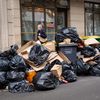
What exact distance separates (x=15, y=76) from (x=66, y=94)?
6.17 feet

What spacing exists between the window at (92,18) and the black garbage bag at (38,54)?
943 cm

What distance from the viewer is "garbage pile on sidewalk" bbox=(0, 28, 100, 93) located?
34.8 ft

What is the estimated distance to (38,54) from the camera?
12.0 meters

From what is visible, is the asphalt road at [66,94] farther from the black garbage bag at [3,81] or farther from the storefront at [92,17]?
the storefront at [92,17]

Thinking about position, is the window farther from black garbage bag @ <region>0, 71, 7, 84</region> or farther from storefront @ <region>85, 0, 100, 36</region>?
black garbage bag @ <region>0, 71, 7, 84</region>

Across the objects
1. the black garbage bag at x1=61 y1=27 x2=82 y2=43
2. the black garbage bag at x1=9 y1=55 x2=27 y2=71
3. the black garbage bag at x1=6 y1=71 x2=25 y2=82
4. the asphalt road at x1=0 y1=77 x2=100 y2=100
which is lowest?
the asphalt road at x1=0 y1=77 x2=100 y2=100

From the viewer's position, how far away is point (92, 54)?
1392cm

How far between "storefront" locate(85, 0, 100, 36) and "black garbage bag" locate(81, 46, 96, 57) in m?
7.26

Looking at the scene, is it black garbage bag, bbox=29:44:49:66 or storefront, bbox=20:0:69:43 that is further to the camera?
storefront, bbox=20:0:69:43

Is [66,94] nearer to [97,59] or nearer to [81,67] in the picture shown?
[81,67]

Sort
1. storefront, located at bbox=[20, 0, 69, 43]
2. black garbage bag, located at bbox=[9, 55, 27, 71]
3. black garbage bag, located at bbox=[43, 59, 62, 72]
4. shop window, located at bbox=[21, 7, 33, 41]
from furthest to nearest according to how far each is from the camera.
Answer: storefront, located at bbox=[20, 0, 69, 43] < shop window, located at bbox=[21, 7, 33, 41] < black garbage bag, located at bbox=[43, 59, 62, 72] < black garbage bag, located at bbox=[9, 55, 27, 71]

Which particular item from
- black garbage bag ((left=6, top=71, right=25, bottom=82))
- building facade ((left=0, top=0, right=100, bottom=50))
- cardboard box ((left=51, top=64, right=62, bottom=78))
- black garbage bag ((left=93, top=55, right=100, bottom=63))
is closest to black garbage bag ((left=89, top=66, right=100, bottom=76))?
black garbage bag ((left=93, top=55, right=100, bottom=63))

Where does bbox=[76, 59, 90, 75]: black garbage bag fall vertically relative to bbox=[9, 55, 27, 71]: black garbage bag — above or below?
below

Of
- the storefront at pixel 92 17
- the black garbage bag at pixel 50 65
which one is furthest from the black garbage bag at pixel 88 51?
the storefront at pixel 92 17
